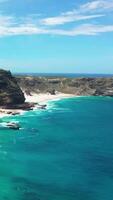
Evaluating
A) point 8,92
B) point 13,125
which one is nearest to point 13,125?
point 13,125

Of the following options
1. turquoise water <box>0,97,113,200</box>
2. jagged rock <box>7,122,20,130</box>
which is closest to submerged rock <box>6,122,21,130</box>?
jagged rock <box>7,122,20,130</box>

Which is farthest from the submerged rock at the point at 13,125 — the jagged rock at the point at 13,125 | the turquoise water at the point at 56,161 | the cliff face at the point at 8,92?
the cliff face at the point at 8,92

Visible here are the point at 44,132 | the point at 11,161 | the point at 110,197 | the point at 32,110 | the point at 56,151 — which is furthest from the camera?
the point at 32,110

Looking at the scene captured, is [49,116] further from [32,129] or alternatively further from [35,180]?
[35,180]

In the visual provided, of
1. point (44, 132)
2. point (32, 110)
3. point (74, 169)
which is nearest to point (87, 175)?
point (74, 169)

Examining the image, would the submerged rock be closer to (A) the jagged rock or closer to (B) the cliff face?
(A) the jagged rock

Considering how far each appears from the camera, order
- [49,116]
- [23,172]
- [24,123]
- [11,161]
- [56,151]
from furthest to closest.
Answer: [49,116]
[24,123]
[56,151]
[11,161]
[23,172]

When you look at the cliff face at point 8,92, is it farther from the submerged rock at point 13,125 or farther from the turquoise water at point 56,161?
the submerged rock at point 13,125
